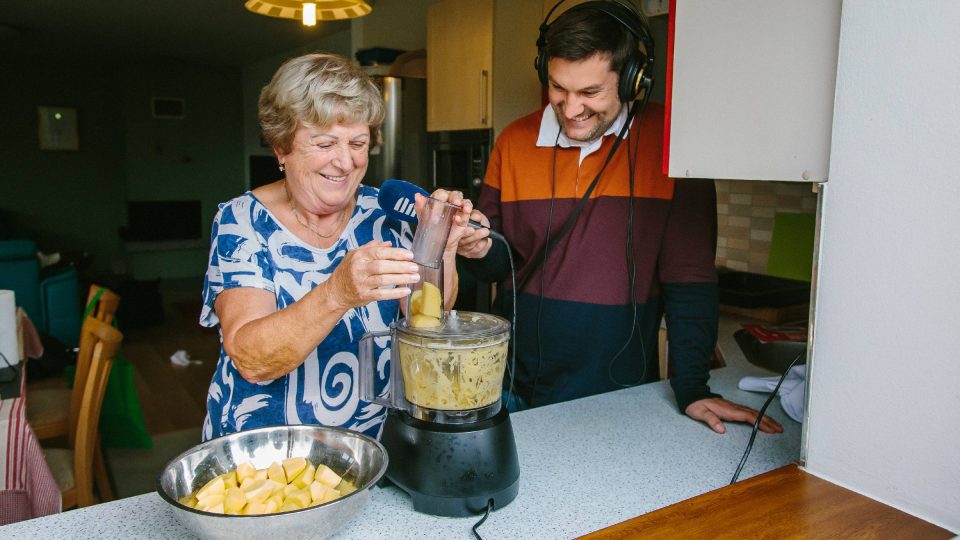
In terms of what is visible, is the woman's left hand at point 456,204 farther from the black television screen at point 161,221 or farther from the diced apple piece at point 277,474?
the black television screen at point 161,221

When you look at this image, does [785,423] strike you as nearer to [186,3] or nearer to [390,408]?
[390,408]

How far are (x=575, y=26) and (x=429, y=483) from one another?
100 centimetres

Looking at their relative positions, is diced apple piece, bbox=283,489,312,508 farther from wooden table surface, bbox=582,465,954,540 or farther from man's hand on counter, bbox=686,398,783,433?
man's hand on counter, bbox=686,398,783,433

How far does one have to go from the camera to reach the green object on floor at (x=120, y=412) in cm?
305

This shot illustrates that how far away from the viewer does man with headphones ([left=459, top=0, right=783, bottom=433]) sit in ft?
4.87

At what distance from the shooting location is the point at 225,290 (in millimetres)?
1181

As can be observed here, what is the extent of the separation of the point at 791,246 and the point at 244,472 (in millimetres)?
2379

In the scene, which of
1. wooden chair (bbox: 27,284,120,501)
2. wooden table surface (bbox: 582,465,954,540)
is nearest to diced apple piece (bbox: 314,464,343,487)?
wooden table surface (bbox: 582,465,954,540)

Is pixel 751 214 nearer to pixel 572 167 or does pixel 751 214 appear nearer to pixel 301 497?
pixel 572 167

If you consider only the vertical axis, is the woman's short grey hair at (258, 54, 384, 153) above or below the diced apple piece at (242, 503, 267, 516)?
above

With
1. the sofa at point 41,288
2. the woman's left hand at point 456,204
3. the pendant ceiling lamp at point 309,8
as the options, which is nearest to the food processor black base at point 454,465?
the woman's left hand at point 456,204

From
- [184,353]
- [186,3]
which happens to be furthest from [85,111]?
[184,353]

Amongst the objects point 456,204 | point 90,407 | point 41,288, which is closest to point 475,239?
point 456,204

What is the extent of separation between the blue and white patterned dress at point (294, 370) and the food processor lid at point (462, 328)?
0.33 meters
